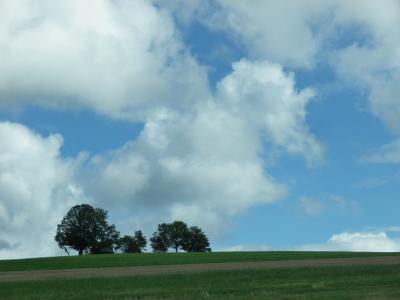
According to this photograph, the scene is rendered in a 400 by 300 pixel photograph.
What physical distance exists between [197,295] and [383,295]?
26.4ft

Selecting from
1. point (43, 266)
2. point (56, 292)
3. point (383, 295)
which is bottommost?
point (383, 295)

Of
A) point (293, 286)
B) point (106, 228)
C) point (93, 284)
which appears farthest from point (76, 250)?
point (293, 286)

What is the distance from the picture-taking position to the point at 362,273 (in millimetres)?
37719

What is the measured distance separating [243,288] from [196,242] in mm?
136708

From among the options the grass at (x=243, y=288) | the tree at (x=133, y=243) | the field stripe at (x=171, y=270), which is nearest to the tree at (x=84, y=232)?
the tree at (x=133, y=243)

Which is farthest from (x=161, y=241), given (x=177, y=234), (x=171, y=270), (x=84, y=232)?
(x=171, y=270)

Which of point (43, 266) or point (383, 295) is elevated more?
point (43, 266)

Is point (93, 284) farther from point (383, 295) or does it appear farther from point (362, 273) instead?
point (383, 295)

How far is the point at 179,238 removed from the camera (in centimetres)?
16812

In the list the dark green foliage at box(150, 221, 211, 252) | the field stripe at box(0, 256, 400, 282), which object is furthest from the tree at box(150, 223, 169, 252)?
the field stripe at box(0, 256, 400, 282)

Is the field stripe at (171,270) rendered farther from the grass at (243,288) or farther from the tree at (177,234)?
the tree at (177,234)

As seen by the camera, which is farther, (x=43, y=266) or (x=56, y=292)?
(x=43, y=266)

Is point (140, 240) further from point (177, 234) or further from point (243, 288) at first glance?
point (243, 288)

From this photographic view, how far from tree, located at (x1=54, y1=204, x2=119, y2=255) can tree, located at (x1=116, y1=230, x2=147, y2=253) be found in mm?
25892
